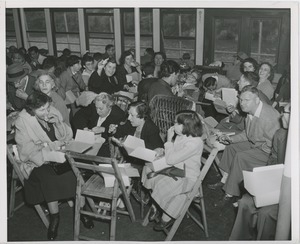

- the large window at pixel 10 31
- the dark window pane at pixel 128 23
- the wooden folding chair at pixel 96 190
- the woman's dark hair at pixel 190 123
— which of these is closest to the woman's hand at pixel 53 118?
the wooden folding chair at pixel 96 190

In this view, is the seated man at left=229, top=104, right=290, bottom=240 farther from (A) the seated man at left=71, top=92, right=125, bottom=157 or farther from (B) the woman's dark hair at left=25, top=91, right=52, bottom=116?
(B) the woman's dark hair at left=25, top=91, right=52, bottom=116

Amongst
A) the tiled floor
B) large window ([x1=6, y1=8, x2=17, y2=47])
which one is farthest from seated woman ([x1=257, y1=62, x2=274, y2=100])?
large window ([x1=6, y1=8, x2=17, y2=47])

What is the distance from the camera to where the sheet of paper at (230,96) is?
14.6 ft

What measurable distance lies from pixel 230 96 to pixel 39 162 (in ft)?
8.56

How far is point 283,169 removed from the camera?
254 centimetres

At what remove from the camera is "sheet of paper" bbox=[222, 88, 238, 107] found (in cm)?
444

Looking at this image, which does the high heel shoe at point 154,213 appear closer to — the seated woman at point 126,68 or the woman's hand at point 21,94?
the woman's hand at point 21,94

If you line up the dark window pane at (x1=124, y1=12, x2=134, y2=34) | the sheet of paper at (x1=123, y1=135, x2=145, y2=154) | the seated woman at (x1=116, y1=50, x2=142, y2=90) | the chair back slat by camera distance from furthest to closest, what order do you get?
the dark window pane at (x1=124, y1=12, x2=134, y2=34) → the seated woman at (x1=116, y1=50, x2=142, y2=90) → the chair back slat → the sheet of paper at (x1=123, y1=135, x2=145, y2=154)

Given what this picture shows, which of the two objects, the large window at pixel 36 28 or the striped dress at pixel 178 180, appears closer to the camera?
the striped dress at pixel 178 180

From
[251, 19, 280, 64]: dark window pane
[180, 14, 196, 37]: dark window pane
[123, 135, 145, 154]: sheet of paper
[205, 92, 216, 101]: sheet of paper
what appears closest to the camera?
[123, 135, 145, 154]: sheet of paper

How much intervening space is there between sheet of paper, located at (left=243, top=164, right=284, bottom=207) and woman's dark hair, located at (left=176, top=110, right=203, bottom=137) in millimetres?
684

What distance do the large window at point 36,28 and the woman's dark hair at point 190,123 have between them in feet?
22.6

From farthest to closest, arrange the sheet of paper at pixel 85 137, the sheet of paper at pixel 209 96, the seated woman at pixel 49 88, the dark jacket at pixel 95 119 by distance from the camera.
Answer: the sheet of paper at pixel 209 96
the seated woman at pixel 49 88
the dark jacket at pixel 95 119
the sheet of paper at pixel 85 137

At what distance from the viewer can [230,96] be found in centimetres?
446
